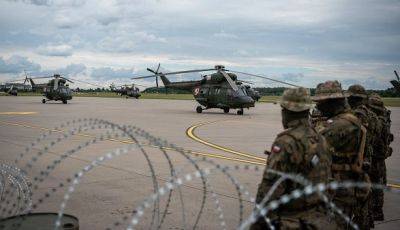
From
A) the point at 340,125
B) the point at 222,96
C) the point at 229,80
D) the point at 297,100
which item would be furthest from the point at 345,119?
the point at 222,96

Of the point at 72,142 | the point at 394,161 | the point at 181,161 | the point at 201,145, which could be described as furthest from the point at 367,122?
the point at 72,142

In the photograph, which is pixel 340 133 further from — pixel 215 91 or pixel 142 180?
pixel 215 91

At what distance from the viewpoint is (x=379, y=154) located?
6969mm

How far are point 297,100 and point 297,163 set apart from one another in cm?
57

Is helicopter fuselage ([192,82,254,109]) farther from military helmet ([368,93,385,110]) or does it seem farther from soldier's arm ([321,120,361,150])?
soldier's arm ([321,120,361,150])

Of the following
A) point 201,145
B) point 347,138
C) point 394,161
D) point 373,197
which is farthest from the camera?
point 201,145

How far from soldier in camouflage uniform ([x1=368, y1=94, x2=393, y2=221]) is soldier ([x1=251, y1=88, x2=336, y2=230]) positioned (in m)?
3.29

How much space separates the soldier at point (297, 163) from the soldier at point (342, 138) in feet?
3.15

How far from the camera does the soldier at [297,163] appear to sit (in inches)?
142

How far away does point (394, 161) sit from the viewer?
488 inches

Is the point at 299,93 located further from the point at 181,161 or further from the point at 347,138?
the point at 181,161

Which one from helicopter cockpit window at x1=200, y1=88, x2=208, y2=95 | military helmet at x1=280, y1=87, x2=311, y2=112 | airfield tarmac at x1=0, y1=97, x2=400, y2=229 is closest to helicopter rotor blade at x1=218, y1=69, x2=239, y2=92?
helicopter cockpit window at x1=200, y1=88, x2=208, y2=95

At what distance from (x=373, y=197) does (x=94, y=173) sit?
5826 mm

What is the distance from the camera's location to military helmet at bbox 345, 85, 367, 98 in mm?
6414
